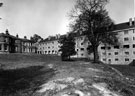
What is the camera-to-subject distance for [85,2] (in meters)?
29.8

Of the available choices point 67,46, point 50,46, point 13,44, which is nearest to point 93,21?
point 67,46

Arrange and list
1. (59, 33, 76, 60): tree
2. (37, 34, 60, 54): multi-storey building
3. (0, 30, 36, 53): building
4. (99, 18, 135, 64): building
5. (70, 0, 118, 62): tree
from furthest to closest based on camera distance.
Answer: (37, 34, 60, 54): multi-storey building → (0, 30, 36, 53): building → (99, 18, 135, 64): building → (59, 33, 76, 60): tree → (70, 0, 118, 62): tree

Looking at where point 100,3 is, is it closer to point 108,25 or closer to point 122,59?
point 108,25

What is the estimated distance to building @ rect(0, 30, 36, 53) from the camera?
5156cm

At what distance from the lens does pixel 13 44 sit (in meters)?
60.2

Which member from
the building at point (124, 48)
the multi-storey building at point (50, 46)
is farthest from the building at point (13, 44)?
the building at point (124, 48)

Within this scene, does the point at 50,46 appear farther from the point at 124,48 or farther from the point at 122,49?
the point at 124,48

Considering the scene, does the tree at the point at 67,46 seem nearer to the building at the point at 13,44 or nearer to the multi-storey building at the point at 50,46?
the building at the point at 13,44

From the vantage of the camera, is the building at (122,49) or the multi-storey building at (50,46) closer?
the building at (122,49)

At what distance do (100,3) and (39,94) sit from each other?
27.3 meters

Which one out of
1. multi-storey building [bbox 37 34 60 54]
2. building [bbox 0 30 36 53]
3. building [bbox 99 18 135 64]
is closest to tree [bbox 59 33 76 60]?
building [bbox 99 18 135 64]

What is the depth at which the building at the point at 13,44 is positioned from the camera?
2030 inches

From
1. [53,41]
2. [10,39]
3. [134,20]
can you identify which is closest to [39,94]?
[134,20]

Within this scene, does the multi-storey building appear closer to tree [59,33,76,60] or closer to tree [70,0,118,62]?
tree [59,33,76,60]
